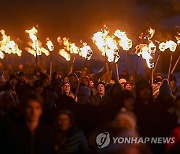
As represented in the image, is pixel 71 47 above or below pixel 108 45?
above

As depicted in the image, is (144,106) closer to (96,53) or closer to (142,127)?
(142,127)

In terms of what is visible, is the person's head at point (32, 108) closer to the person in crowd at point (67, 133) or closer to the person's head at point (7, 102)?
the person in crowd at point (67, 133)

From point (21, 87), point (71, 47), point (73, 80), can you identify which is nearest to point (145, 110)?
point (73, 80)

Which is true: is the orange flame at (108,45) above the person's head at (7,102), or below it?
above

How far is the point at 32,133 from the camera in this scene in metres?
5.31

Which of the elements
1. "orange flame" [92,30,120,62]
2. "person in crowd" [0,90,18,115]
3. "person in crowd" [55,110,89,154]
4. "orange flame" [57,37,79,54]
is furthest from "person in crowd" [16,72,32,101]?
"orange flame" [57,37,79,54]

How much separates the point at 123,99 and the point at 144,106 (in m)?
0.30

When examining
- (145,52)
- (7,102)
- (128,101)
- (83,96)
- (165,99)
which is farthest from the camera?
(145,52)

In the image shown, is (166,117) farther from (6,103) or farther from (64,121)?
(6,103)

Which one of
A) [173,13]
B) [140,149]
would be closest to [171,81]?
[140,149]

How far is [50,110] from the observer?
7.34 meters

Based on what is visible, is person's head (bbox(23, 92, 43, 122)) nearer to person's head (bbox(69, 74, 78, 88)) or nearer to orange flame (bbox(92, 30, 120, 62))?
person's head (bbox(69, 74, 78, 88))

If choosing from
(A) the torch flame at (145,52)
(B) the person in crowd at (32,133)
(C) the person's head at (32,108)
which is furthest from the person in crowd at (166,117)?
(A) the torch flame at (145,52)

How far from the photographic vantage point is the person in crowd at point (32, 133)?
5.28 metres
